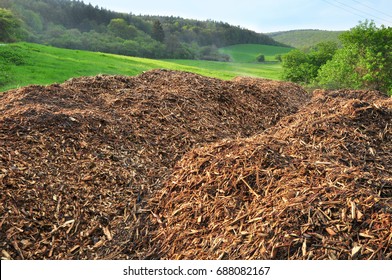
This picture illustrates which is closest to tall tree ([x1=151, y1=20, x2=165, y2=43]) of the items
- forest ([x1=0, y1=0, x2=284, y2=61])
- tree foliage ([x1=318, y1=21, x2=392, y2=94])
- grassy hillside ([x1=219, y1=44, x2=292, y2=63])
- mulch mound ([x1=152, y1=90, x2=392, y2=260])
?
forest ([x1=0, y1=0, x2=284, y2=61])

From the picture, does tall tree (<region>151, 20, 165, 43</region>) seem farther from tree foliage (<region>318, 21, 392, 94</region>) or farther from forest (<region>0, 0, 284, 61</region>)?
tree foliage (<region>318, 21, 392, 94</region>)

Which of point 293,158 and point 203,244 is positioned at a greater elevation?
point 293,158

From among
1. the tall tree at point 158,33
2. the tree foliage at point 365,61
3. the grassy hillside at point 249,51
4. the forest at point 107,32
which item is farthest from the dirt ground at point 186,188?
the grassy hillside at point 249,51

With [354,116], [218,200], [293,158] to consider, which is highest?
[354,116]

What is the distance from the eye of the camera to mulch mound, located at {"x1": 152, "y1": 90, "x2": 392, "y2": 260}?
349 cm

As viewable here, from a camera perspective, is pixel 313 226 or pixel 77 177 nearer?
pixel 313 226

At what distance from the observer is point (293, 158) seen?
4.88 meters

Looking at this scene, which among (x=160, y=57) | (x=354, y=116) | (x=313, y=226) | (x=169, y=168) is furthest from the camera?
(x=160, y=57)

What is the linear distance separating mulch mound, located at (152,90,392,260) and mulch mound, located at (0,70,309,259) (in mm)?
426

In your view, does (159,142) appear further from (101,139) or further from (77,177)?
(77,177)

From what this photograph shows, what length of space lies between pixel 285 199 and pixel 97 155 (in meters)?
2.79

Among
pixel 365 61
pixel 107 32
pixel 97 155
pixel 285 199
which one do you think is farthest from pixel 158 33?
pixel 285 199

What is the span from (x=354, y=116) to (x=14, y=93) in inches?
268

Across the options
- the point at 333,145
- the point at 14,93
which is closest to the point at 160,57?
the point at 14,93
